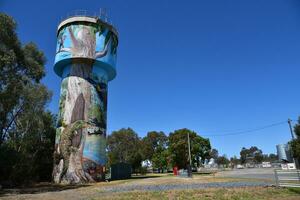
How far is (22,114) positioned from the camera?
2780 centimetres

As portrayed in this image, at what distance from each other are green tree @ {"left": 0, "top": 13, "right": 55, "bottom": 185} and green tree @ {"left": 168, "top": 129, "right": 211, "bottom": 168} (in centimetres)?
2696

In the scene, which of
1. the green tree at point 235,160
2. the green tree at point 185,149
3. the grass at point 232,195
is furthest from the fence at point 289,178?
the green tree at point 235,160

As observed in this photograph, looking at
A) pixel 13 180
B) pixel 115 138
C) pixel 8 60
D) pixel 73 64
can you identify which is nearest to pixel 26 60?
pixel 8 60

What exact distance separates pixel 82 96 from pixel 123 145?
39605mm

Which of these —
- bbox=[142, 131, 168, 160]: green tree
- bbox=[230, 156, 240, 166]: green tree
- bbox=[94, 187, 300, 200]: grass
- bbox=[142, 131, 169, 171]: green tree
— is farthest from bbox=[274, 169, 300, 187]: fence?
bbox=[230, 156, 240, 166]: green tree

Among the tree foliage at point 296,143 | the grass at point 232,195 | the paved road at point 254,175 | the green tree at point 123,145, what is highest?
the green tree at point 123,145

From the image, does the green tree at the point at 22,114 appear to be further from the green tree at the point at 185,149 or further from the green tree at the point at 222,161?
the green tree at the point at 222,161

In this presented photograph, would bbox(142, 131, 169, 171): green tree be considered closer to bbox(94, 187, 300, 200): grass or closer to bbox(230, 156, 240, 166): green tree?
bbox(94, 187, 300, 200): grass

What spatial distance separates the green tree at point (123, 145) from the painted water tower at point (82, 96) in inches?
1399

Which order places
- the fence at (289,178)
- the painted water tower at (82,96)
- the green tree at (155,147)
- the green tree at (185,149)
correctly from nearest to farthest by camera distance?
1. the fence at (289,178)
2. the painted water tower at (82,96)
3. the green tree at (185,149)
4. the green tree at (155,147)

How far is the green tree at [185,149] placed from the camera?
2020 inches

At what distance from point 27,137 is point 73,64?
1088cm

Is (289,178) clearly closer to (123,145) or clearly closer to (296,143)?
(296,143)

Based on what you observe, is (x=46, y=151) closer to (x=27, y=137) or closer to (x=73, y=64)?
(x=27, y=137)
